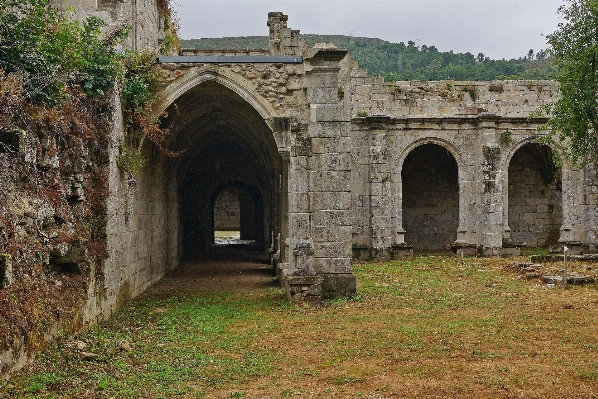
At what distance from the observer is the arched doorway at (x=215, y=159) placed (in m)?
13.9

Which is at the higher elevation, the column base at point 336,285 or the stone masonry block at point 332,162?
the stone masonry block at point 332,162

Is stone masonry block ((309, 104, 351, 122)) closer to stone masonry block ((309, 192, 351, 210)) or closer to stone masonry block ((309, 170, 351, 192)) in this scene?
stone masonry block ((309, 170, 351, 192))

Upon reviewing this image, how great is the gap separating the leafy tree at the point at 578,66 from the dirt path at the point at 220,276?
7219 mm

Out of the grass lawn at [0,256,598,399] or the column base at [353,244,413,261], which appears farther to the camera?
the column base at [353,244,413,261]

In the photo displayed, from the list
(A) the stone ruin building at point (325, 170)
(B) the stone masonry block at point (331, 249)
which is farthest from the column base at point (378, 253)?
(B) the stone masonry block at point (331, 249)

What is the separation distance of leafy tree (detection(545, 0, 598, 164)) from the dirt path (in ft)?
23.7

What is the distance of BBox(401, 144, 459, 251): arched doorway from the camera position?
23.7 meters

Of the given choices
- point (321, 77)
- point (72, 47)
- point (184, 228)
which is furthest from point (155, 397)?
point (184, 228)

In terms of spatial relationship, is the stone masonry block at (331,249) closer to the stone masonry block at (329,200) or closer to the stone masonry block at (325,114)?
the stone masonry block at (329,200)

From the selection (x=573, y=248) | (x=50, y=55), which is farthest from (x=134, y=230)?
(x=573, y=248)

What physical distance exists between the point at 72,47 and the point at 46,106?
1.51 m

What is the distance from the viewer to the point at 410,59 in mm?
63969

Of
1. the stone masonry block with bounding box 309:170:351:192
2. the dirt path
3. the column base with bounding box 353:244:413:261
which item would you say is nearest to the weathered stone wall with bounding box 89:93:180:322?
the dirt path

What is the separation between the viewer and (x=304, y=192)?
1119 cm
